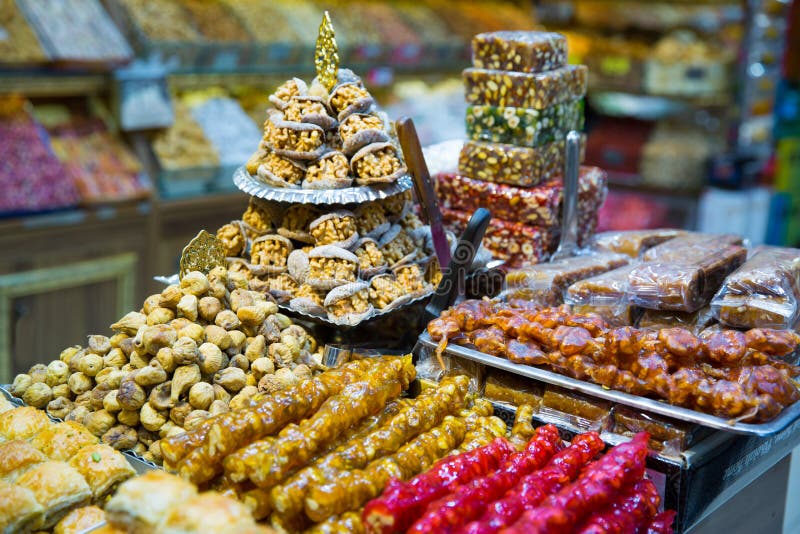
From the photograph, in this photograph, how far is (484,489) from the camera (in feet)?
4.14

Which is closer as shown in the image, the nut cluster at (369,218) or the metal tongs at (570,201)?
the nut cluster at (369,218)

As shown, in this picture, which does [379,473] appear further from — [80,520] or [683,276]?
[683,276]

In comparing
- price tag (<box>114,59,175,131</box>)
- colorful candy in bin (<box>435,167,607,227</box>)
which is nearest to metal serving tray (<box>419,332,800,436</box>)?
colorful candy in bin (<box>435,167,607,227</box>)

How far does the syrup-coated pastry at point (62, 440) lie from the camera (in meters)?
1.41

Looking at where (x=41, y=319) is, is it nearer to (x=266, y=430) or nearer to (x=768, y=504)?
(x=266, y=430)

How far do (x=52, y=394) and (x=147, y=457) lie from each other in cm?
30

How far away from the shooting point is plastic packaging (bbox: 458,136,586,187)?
89.1 inches

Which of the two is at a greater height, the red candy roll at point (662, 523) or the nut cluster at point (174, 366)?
the nut cluster at point (174, 366)

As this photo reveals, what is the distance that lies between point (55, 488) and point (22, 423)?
0.26 metres

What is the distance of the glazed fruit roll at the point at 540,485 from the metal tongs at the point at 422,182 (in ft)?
2.32

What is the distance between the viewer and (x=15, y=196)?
3436 mm

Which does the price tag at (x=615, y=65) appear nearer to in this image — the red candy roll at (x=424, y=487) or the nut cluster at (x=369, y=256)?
the nut cluster at (x=369, y=256)

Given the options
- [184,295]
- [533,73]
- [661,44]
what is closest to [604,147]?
[661,44]

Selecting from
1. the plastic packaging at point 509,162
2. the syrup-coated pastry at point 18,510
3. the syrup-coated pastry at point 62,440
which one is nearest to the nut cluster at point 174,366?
the syrup-coated pastry at point 62,440
